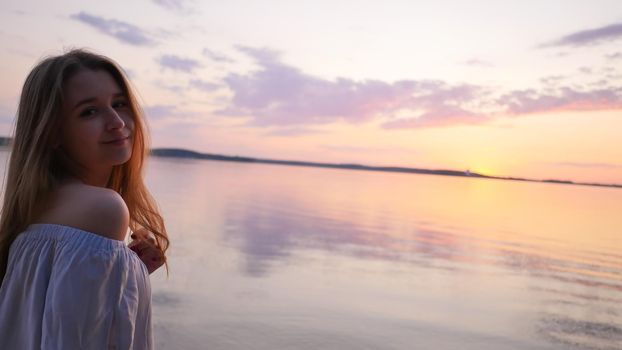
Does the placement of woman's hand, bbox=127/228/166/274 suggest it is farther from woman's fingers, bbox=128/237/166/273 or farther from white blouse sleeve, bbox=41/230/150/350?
white blouse sleeve, bbox=41/230/150/350

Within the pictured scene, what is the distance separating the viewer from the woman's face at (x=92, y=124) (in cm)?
173

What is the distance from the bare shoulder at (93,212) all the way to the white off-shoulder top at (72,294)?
0.02 meters

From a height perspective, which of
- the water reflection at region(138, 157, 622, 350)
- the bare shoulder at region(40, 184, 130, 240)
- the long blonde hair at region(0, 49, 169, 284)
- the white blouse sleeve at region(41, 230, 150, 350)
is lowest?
the water reflection at region(138, 157, 622, 350)

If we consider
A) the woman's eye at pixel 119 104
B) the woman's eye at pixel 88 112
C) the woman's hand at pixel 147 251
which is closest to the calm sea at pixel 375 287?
the woman's hand at pixel 147 251

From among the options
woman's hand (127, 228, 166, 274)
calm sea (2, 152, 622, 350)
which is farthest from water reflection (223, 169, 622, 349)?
woman's hand (127, 228, 166, 274)

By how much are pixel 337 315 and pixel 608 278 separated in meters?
5.85

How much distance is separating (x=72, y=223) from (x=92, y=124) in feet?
1.23

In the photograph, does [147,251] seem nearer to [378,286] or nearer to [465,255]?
[378,286]

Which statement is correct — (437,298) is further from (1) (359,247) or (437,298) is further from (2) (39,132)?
(2) (39,132)

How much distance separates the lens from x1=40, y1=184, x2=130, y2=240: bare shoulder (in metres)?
1.49

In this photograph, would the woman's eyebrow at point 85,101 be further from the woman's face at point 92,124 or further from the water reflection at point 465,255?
the water reflection at point 465,255

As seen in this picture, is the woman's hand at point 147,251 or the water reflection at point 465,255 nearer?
the woman's hand at point 147,251

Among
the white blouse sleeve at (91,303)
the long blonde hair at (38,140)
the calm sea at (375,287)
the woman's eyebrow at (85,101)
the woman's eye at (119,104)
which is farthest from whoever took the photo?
the calm sea at (375,287)

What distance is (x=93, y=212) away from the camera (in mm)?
1488
